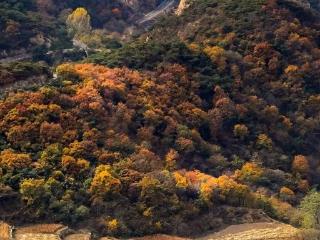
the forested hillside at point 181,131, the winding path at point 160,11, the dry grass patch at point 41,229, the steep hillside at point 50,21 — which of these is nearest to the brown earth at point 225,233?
the dry grass patch at point 41,229

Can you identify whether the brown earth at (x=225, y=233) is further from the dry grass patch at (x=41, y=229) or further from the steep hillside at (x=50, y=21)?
the steep hillside at (x=50, y=21)

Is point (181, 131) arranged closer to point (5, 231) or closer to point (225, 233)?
point (225, 233)

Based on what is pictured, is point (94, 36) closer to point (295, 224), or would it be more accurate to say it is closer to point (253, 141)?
point (253, 141)

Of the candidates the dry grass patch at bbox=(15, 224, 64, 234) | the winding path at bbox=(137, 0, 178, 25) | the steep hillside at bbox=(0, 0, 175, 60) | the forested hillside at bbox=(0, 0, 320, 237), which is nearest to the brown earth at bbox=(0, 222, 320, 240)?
the dry grass patch at bbox=(15, 224, 64, 234)

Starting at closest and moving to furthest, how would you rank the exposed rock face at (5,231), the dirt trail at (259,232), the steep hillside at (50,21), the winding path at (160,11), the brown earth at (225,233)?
the exposed rock face at (5,231) → the brown earth at (225,233) → the dirt trail at (259,232) → the steep hillside at (50,21) → the winding path at (160,11)

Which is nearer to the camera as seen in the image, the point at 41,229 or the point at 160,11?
the point at 41,229

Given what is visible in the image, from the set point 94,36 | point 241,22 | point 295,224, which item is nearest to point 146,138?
point 295,224

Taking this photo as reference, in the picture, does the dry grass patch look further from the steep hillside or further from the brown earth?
the steep hillside

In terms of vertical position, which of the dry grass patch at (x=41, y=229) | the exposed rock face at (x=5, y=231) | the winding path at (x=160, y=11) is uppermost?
the exposed rock face at (x=5, y=231)

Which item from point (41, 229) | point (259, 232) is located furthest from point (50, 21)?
point (259, 232)
